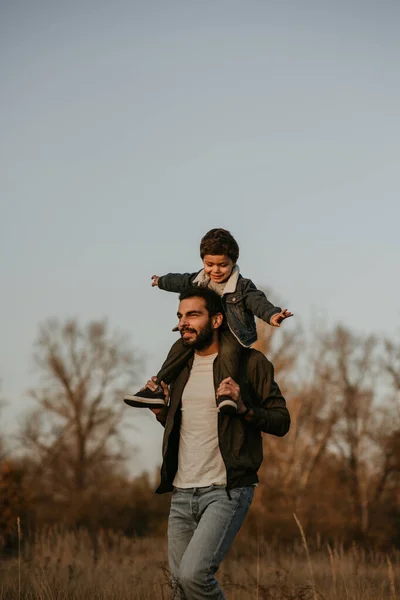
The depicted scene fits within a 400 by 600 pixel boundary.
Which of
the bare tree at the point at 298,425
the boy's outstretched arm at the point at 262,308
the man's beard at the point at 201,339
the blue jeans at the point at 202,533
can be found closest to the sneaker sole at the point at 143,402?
the man's beard at the point at 201,339

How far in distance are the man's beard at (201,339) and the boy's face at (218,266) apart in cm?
65

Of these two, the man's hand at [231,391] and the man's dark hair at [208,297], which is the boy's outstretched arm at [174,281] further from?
the man's hand at [231,391]

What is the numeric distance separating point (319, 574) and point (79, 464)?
27.0m

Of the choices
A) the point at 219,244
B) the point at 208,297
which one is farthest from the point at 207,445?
the point at 219,244

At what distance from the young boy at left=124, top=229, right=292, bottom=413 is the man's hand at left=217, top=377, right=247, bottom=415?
3 centimetres

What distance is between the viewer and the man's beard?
209 inches

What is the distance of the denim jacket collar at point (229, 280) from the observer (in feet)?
19.0

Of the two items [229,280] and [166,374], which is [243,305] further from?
[166,374]

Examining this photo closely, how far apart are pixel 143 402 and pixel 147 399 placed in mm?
45

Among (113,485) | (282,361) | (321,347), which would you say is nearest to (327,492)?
(282,361)

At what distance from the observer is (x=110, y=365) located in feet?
134

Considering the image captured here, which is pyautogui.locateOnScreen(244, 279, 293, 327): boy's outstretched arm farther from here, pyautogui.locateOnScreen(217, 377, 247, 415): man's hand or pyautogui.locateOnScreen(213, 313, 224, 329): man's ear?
pyautogui.locateOnScreen(217, 377, 247, 415): man's hand

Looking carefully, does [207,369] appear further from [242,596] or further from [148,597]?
[242,596]

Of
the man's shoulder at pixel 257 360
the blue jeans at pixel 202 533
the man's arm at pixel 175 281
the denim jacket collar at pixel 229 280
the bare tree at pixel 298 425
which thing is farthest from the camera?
the bare tree at pixel 298 425
